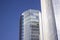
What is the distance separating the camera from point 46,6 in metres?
0.43

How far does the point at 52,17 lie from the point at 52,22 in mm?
17

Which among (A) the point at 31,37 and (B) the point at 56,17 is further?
(A) the point at 31,37

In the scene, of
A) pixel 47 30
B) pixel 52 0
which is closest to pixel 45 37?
pixel 47 30

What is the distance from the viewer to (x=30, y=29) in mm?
2654

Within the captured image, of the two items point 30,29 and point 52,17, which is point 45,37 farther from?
point 30,29

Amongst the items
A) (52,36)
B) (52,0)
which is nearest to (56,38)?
(52,36)

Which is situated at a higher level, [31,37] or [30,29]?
[30,29]

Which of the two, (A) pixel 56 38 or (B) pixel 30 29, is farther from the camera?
(B) pixel 30 29

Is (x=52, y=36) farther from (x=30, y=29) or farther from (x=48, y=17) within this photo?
(x=30, y=29)

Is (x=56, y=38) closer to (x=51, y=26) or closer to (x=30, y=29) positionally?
(x=51, y=26)

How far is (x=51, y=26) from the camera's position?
1.38 feet

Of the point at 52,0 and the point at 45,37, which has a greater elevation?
the point at 52,0

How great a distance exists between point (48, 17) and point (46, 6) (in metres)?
0.04

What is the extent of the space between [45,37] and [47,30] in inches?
1.0
